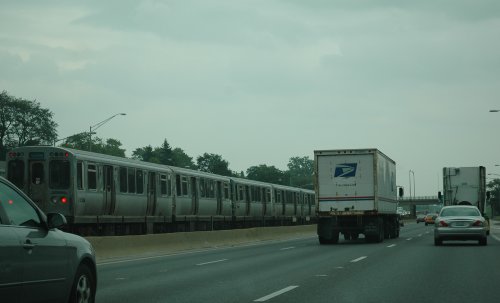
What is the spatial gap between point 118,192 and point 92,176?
2042 millimetres

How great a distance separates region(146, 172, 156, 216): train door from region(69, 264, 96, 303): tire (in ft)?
79.9

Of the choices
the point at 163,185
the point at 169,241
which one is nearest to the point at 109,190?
the point at 169,241

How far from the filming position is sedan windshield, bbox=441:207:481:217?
28.2 meters

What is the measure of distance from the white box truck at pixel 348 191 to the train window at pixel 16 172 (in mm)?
10889

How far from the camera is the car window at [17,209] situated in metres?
7.27

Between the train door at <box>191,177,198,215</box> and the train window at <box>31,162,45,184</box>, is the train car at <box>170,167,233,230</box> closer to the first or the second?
the train door at <box>191,177,198,215</box>

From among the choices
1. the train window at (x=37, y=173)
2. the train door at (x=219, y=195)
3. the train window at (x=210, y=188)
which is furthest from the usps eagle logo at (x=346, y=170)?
the train door at (x=219, y=195)

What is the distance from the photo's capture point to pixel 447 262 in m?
19.2

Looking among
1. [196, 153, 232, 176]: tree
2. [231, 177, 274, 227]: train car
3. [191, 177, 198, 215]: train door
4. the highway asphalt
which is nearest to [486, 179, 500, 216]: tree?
[196, 153, 232, 176]: tree

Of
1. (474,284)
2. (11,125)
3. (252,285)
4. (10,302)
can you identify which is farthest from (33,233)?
(11,125)

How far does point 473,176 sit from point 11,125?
85127mm

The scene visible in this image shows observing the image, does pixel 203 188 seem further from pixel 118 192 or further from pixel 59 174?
pixel 59 174

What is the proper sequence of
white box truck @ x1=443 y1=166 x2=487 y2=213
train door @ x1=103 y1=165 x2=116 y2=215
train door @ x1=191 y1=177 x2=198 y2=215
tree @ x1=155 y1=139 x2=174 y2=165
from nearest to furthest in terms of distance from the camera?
train door @ x1=103 y1=165 x2=116 y2=215 → train door @ x1=191 y1=177 x2=198 y2=215 → white box truck @ x1=443 y1=166 x2=487 y2=213 → tree @ x1=155 y1=139 x2=174 y2=165

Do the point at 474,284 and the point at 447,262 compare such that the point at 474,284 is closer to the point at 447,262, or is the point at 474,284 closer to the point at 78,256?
the point at 447,262
